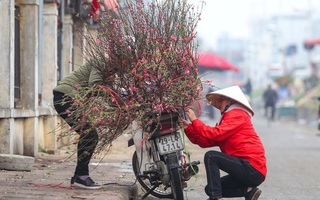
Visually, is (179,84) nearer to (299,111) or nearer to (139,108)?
(139,108)

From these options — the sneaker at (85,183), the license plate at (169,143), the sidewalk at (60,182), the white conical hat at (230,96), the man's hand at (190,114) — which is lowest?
the sidewalk at (60,182)

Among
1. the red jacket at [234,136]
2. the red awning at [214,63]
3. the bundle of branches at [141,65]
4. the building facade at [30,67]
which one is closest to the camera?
the red jacket at [234,136]

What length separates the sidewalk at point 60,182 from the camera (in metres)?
9.12

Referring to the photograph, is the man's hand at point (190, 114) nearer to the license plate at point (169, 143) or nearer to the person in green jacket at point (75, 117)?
the license plate at point (169, 143)

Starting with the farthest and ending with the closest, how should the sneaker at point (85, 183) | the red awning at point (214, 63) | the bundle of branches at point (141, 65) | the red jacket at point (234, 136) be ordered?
1. the red awning at point (214, 63)
2. the sneaker at point (85, 183)
3. the bundle of branches at point (141, 65)
4. the red jacket at point (234, 136)

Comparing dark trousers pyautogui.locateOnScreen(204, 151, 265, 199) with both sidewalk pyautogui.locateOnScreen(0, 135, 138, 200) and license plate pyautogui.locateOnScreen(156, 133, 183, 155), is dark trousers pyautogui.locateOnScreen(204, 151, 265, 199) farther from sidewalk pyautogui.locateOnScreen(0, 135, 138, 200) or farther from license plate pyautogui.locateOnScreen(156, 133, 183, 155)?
sidewalk pyautogui.locateOnScreen(0, 135, 138, 200)

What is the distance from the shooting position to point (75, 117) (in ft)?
29.7

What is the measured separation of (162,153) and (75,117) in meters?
0.98

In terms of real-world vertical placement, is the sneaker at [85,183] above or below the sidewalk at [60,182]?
above

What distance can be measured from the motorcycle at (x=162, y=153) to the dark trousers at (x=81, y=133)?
483 millimetres

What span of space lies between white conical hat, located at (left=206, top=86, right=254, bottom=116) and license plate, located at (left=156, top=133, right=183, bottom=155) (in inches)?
20.5

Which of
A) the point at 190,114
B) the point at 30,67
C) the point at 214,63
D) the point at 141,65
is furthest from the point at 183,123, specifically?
the point at 214,63

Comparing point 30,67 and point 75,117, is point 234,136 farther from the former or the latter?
point 30,67

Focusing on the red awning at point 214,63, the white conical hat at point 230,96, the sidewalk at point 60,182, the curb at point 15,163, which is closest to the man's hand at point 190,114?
the white conical hat at point 230,96
